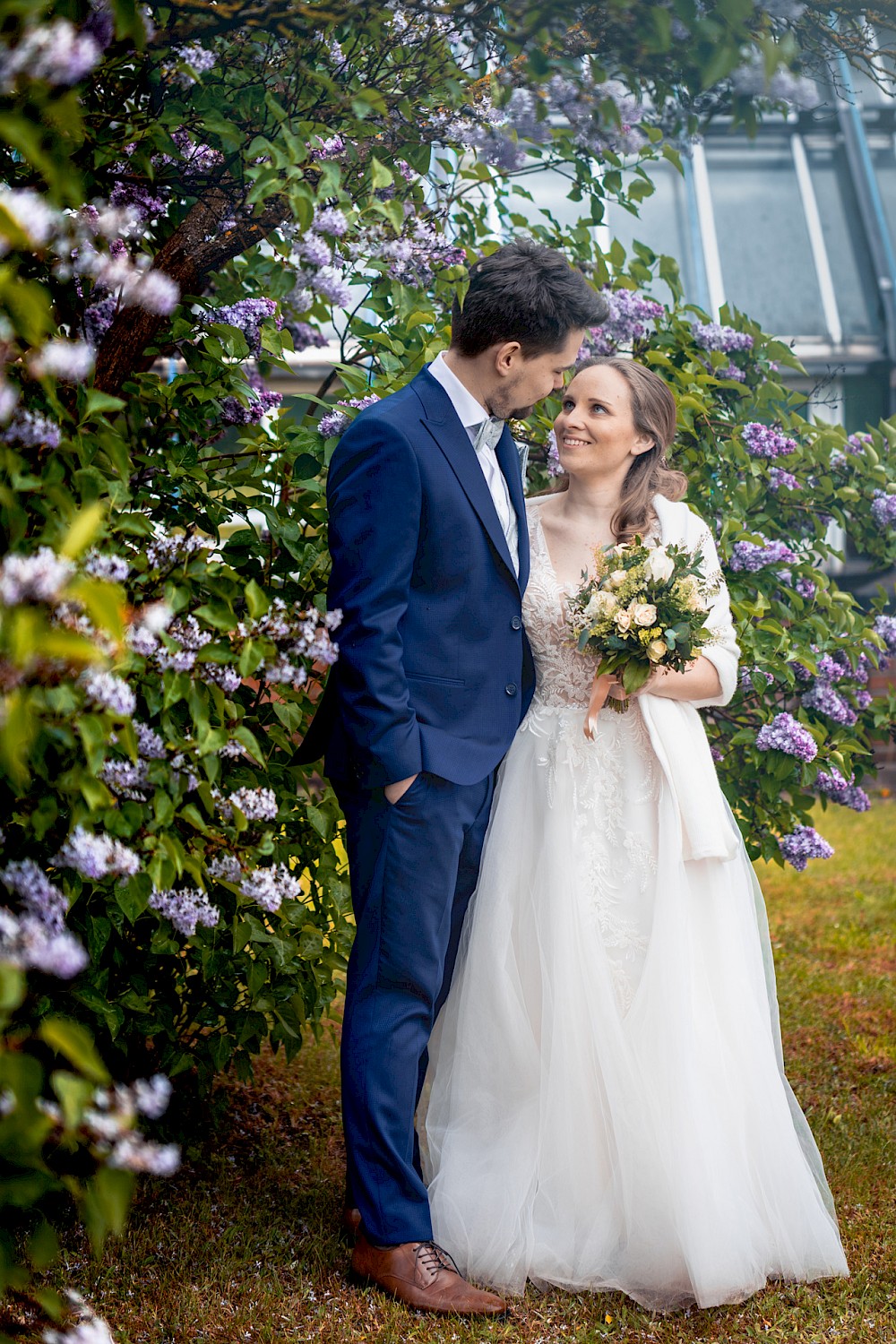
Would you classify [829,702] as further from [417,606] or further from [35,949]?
[35,949]

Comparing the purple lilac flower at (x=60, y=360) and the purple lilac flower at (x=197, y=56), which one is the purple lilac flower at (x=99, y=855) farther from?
the purple lilac flower at (x=197, y=56)

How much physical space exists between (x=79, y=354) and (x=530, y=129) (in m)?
2.34

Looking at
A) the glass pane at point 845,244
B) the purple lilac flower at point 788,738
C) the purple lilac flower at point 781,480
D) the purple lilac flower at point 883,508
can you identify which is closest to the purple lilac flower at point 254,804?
the purple lilac flower at point 788,738

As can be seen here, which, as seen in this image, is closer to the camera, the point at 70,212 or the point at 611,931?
the point at 70,212

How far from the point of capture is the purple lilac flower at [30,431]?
1.67m

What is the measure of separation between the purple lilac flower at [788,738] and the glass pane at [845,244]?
21.5 feet

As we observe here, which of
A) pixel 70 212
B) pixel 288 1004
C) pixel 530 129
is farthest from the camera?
pixel 530 129

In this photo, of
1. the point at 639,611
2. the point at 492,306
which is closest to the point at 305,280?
the point at 492,306

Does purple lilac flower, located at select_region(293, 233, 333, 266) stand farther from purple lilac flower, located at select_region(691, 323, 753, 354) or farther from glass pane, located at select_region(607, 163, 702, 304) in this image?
glass pane, located at select_region(607, 163, 702, 304)

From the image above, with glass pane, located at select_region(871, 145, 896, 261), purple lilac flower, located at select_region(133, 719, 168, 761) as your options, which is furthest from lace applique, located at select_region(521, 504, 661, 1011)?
glass pane, located at select_region(871, 145, 896, 261)

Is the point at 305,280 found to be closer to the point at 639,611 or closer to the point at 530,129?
the point at 530,129

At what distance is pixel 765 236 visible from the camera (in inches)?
363

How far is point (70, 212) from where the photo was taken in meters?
2.43

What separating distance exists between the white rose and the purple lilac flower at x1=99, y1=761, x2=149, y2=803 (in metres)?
1.18
